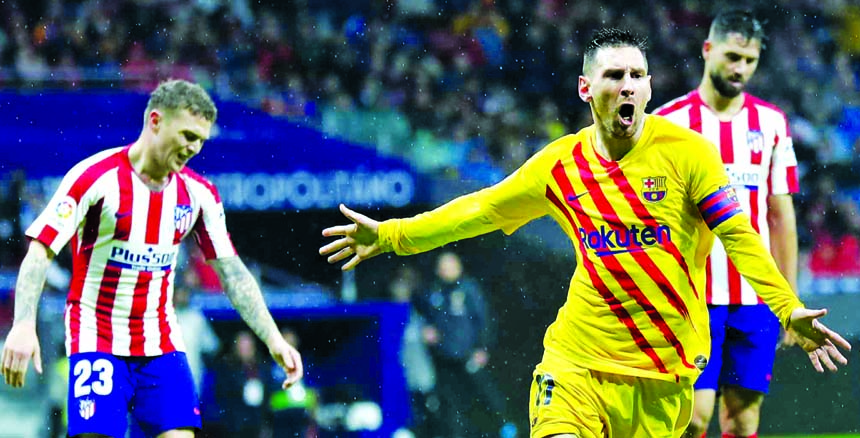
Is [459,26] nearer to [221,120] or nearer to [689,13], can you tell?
[689,13]

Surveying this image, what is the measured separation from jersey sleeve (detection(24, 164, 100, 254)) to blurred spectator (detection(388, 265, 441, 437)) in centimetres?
353

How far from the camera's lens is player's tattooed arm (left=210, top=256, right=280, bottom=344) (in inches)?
173

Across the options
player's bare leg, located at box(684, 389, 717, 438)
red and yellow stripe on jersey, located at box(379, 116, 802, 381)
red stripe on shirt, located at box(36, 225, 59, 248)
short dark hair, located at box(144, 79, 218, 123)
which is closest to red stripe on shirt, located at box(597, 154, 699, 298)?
red and yellow stripe on jersey, located at box(379, 116, 802, 381)

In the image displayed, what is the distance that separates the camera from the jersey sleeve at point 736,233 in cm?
318

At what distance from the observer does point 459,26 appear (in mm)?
10172

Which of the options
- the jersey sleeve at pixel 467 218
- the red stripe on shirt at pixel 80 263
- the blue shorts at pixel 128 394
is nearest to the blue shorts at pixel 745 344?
the jersey sleeve at pixel 467 218

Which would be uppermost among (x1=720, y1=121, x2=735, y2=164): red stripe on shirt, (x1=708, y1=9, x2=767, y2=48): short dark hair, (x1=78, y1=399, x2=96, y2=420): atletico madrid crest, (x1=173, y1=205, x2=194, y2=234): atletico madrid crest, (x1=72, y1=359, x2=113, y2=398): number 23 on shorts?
(x1=708, y1=9, x2=767, y2=48): short dark hair

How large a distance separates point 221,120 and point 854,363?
440 centimetres

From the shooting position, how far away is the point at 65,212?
13.6ft

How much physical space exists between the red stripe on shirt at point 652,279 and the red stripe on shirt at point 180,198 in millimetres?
1657

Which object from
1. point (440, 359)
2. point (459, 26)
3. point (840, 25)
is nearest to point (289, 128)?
point (440, 359)

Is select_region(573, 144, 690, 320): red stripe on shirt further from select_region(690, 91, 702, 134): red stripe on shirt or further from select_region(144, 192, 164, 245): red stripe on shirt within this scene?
select_region(144, 192, 164, 245): red stripe on shirt

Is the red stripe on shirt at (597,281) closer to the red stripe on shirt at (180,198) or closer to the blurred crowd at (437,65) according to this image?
the red stripe on shirt at (180,198)

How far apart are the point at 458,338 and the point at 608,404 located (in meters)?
4.16
